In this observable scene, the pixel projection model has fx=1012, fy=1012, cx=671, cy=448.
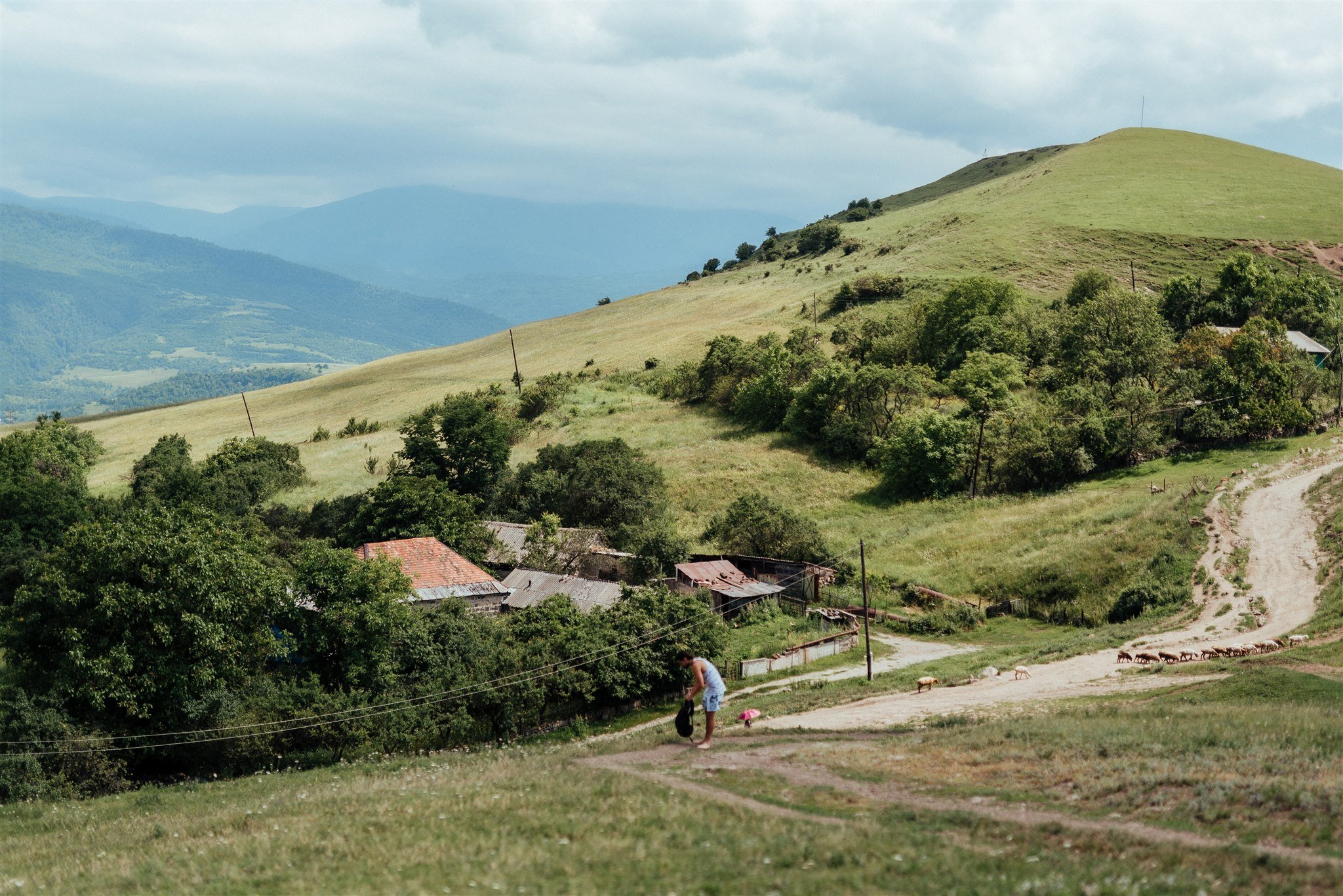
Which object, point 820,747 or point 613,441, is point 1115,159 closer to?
point 613,441

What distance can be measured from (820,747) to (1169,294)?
82619mm

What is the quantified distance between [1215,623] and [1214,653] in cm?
668

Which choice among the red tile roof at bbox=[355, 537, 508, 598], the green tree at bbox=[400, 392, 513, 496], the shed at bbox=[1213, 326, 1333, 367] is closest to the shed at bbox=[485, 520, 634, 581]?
the red tile roof at bbox=[355, 537, 508, 598]

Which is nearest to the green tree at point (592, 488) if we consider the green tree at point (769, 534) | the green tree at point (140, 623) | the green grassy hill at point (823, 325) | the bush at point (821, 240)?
the green grassy hill at point (823, 325)

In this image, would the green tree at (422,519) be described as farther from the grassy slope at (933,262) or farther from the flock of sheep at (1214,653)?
the flock of sheep at (1214,653)

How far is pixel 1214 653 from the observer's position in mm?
35219

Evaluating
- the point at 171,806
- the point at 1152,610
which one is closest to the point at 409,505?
the point at 171,806

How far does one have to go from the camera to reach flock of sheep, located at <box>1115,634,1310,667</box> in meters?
35.1

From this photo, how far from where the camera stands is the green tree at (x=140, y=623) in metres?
33.6

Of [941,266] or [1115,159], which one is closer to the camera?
[941,266]

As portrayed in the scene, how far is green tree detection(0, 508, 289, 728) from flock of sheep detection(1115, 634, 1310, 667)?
A: 30865 mm

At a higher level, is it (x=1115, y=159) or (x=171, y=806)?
(x=1115, y=159)

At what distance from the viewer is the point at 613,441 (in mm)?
71000

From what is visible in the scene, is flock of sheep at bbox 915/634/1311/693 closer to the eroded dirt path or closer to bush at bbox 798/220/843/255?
the eroded dirt path
